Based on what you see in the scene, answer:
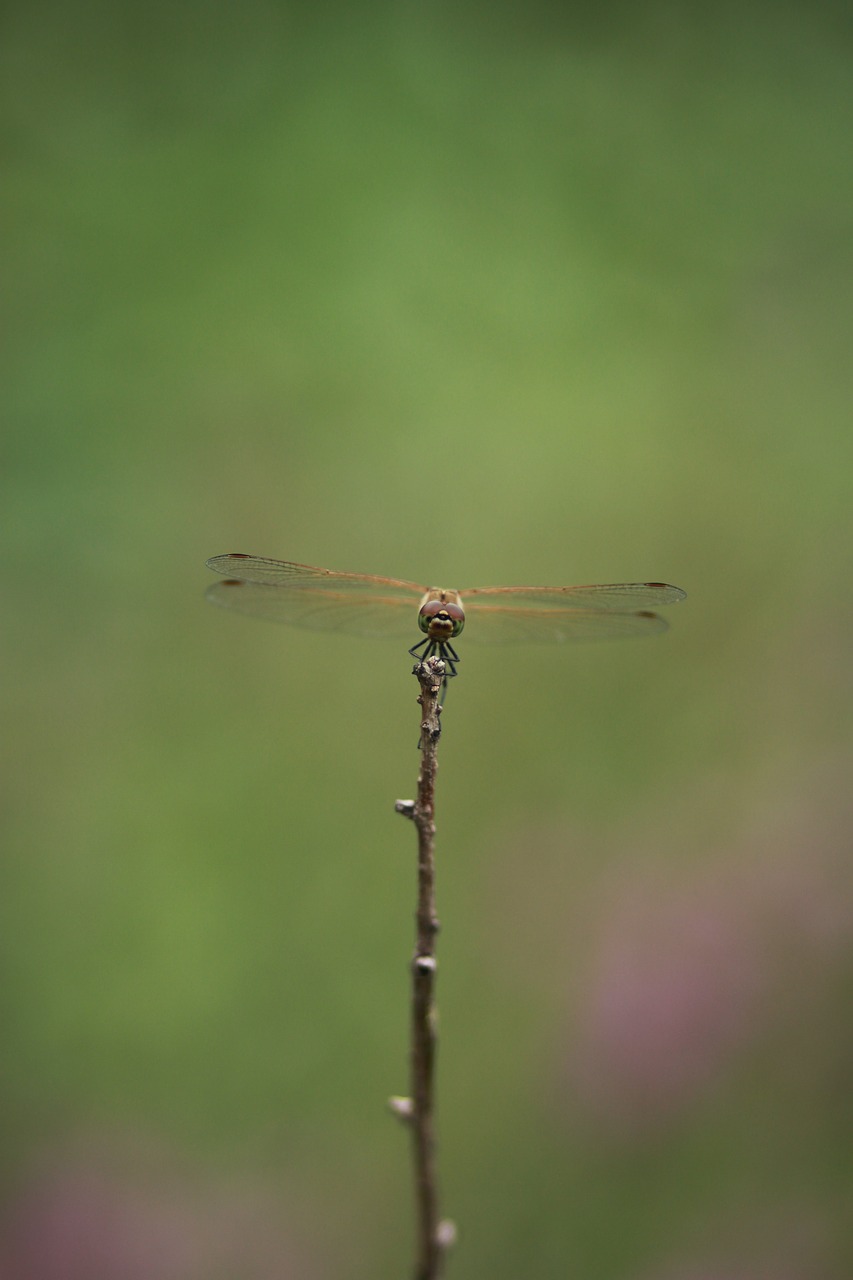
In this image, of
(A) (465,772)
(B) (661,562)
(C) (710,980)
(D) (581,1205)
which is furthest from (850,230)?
(D) (581,1205)

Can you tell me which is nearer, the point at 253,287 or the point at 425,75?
the point at 253,287

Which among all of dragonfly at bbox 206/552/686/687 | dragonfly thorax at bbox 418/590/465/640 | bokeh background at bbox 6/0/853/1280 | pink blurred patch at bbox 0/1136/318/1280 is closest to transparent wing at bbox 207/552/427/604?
dragonfly at bbox 206/552/686/687

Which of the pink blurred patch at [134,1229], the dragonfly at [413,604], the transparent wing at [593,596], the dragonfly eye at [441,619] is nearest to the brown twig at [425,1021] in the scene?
the dragonfly eye at [441,619]

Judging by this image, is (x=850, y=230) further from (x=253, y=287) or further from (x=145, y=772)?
(x=145, y=772)

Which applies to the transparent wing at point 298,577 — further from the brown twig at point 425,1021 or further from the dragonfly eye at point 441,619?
the brown twig at point 425,1021

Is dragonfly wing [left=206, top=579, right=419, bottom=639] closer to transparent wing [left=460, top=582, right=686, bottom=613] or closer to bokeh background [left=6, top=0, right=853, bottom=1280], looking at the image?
transparent wing [left=460, top=582, right=686, bottom=613]

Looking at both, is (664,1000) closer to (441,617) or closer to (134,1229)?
(441,617)

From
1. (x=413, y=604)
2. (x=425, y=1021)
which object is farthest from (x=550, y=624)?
(x=425, y=1021)
